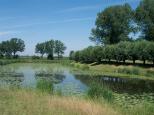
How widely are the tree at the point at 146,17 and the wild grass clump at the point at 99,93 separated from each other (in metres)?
70.4

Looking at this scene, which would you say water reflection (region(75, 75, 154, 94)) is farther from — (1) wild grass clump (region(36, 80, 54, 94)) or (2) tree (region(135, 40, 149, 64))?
(2) tree (region(135, 40, 149, 64))

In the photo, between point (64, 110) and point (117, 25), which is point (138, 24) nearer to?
point (117, 25)

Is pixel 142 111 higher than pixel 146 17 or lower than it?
lower

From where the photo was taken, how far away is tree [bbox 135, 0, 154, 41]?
84250 millimetres

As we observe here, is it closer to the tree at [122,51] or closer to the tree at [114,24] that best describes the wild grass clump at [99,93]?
the tree at [122,51]

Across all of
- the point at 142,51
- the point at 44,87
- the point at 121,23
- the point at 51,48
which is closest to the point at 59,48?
the point at 51,48

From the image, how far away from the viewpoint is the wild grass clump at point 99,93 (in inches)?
594

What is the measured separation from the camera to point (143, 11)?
84.9 metres

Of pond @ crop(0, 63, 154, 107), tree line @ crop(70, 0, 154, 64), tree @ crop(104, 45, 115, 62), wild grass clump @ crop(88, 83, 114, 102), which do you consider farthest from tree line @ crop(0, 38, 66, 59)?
wild grass clump @ crop(88, 83, 114, 102)

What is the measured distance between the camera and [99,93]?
15.4 metres

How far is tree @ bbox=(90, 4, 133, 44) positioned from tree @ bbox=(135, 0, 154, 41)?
4.15 meters

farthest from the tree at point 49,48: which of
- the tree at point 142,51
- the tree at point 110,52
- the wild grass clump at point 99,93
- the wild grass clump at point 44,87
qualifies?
the wild grass clump at point 99,93

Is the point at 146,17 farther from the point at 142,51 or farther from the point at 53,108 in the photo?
the point at 53,108

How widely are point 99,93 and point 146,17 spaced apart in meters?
71.4
